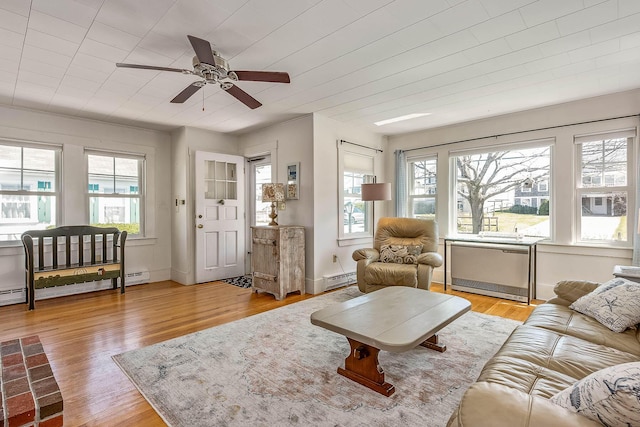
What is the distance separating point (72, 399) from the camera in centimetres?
193

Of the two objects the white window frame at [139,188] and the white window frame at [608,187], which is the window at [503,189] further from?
the white window frame at [139,188]

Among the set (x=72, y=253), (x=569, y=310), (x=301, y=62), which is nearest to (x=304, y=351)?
(x=569, y=310)

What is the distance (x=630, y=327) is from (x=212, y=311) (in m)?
3.58

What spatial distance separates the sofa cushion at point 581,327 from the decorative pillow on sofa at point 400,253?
1.74 m

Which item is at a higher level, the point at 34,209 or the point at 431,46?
the point at 431,46

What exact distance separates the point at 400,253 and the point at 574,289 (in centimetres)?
191

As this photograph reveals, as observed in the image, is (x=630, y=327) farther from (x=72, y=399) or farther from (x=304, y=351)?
(x=72, y=399)

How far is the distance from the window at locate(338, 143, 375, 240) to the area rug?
2.16m

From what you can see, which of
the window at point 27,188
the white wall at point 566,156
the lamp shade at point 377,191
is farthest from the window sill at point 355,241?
the window at point 27,188

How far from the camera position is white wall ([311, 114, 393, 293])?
434 cm

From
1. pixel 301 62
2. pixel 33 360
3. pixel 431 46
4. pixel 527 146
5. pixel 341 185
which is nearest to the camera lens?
pixel 33 360

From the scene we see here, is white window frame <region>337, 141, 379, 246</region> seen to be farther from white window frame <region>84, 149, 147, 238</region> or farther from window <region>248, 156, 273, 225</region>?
white window frame <region>84, 149, 147, 238</region>

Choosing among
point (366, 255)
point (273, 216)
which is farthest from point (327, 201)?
point (366, 255)

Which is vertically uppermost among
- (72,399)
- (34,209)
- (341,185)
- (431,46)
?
(431,46)
